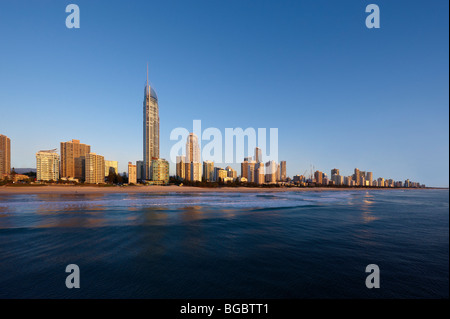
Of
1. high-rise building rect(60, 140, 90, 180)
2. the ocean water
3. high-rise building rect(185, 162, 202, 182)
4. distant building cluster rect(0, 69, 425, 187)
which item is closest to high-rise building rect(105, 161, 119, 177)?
distant building cluster rect(0, 69, 425, 187)

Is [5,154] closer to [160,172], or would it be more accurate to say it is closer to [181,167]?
[160,172]

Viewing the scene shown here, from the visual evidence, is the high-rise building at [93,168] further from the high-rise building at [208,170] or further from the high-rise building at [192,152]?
the high-rise building at [208,170]

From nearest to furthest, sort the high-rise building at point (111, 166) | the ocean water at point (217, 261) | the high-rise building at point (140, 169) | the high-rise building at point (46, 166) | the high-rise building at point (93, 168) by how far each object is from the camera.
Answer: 1. the ocean water at point (217, 261)
2. the high-rise building at point (46, 166)
3. the high-rise building at point (93, 168)
4. the high-rise building at point (111, 166)
5. the high-rise building at point (140, 169)

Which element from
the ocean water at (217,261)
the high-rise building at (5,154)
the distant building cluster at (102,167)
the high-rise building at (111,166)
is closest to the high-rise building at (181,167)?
the distant building cluster at (102,167)

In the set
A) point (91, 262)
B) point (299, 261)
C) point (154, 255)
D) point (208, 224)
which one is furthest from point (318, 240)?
point (91, 262)

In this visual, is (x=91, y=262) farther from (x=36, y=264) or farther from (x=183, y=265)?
(x=183, y=265)

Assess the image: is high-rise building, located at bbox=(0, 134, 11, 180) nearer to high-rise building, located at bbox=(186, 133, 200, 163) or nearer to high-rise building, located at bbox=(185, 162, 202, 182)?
high-rise building, located at bbox=(185, 162, 202, 182)
